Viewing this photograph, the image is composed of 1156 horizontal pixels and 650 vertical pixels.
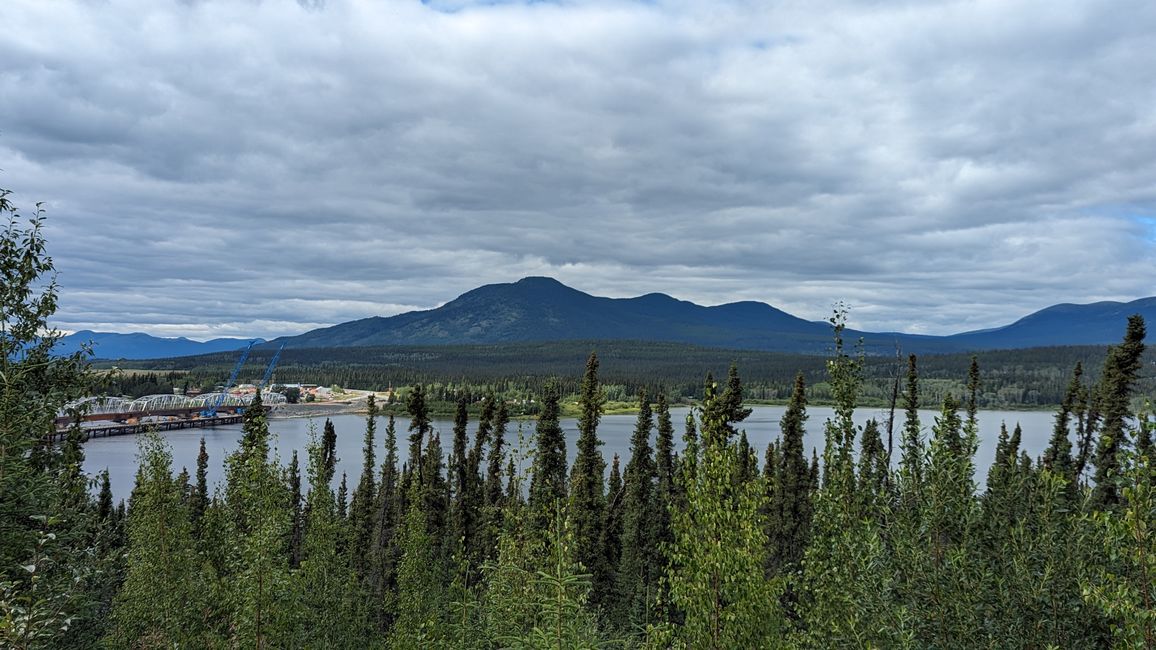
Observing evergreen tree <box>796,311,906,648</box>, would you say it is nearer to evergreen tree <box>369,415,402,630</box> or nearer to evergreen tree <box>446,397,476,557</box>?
evergreen tree <box>369,415,402,630</box>

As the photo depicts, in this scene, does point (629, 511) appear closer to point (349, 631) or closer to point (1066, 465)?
point (349, 631)

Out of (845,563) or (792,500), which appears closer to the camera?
(845,563)

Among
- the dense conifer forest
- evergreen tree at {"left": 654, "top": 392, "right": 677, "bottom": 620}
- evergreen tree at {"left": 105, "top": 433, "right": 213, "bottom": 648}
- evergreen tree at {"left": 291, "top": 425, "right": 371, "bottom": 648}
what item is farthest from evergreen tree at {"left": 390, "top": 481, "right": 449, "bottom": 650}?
evergreen tree at {"left": 654, "top": 392, "right": 677, "bottom": 620}

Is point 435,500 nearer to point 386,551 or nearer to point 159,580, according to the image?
point 386,551

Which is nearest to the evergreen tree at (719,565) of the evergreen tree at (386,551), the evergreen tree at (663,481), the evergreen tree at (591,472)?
the evergreen tree at (591,472)

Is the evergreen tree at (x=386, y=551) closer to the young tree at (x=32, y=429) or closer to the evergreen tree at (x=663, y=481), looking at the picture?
the evergreen tree at (x=663, y=481)

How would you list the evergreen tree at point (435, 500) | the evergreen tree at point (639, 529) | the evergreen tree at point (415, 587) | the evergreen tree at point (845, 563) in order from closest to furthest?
1. the evergreen tree at point (845, 563)
2. the evergreen tree at point (415, 587)
3. the evergreen tree at point (639, 529)
4. the evergreen tree at point (435, 500)

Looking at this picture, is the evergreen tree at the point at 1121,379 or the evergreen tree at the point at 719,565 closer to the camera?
the evergreen tree at the point at 719,565

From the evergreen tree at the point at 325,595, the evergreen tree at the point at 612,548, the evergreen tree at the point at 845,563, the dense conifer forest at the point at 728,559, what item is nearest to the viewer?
the dense conifer forest at the point at 728,559

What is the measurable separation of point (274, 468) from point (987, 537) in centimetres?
2907

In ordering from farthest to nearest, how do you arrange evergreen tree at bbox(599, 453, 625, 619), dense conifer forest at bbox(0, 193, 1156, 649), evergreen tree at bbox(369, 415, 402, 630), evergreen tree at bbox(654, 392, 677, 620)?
evergreen tree at bbox(654, 392, 677, 620) → evergreen tree at bbox(369, 415, 402, 630) → evergreen tree at bbox(599, 453, 625, 619) → dense conifer forest at bbox(0, 193, 1156, 649)

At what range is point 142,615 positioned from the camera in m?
31.2

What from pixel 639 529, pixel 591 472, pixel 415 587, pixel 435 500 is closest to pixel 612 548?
pixel 639 529

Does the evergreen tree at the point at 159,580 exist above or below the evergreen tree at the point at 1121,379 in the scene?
below
